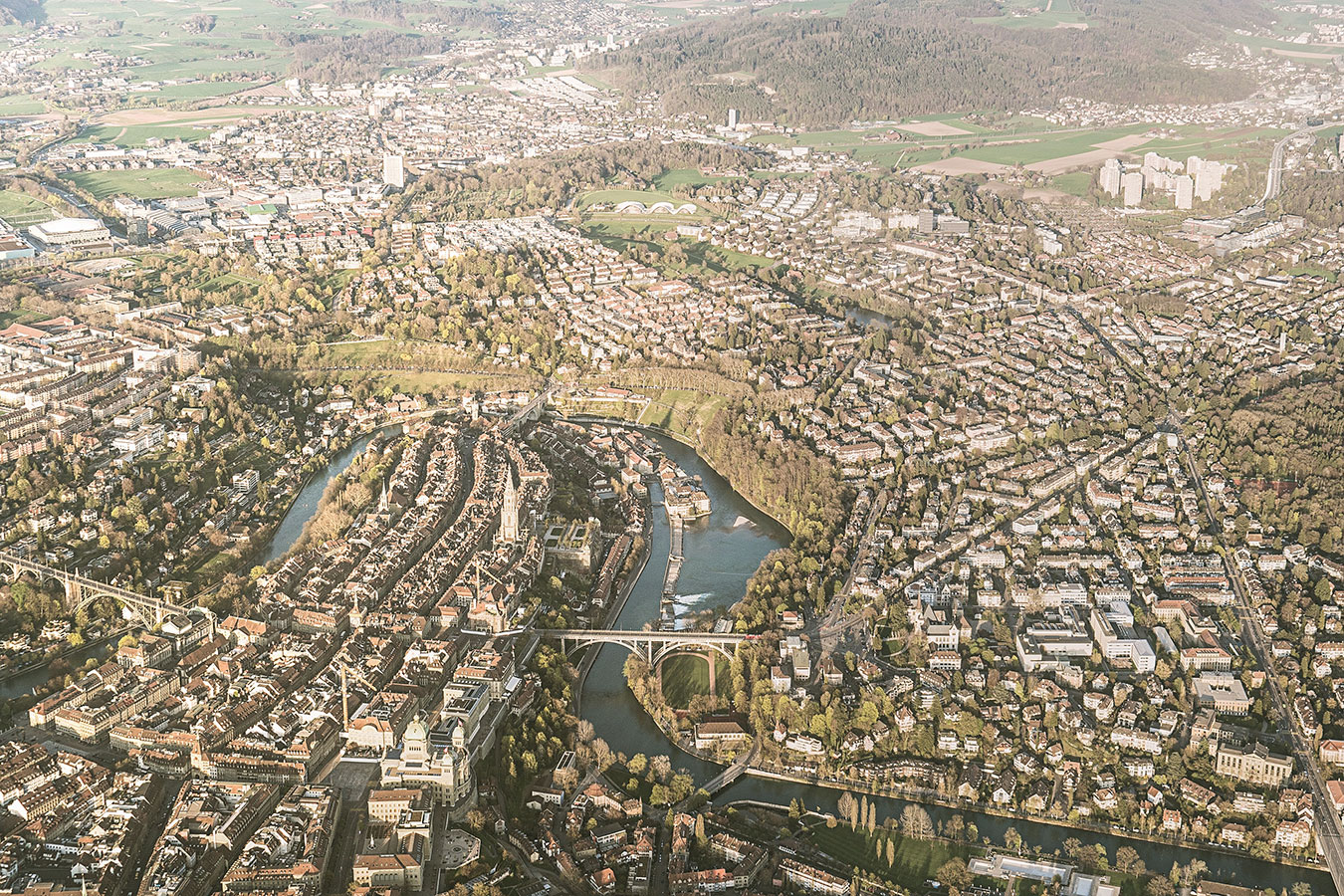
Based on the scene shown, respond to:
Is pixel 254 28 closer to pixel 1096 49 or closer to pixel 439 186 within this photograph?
pixel 439 186

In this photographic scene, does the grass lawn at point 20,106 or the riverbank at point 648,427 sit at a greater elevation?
the grass lawn at point 20,106

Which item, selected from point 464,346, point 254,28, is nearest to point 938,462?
point 464,346

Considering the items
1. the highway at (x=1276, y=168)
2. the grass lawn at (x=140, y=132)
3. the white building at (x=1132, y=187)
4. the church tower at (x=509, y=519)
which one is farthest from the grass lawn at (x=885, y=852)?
the grass lawn at (x=140, y=132)

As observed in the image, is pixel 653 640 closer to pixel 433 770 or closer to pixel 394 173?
pixel 433 770

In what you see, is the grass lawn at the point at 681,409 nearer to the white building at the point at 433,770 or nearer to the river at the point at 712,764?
the river at the point at 712,764

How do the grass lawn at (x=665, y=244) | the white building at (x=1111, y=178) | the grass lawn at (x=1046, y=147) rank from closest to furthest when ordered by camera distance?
1. the grass lawn at (x=665, y=244)
2. the white building at (x=1111, y=178)
3. the grass lawn at (x=1046, y=147)

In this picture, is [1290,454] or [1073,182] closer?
[1290,454]

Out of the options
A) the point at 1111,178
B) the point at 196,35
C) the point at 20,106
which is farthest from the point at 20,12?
the point at 1111,178
